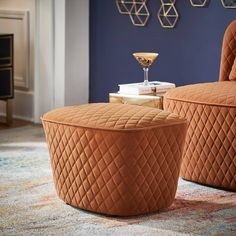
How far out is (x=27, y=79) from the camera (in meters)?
5.07

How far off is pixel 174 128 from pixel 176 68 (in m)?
1.71

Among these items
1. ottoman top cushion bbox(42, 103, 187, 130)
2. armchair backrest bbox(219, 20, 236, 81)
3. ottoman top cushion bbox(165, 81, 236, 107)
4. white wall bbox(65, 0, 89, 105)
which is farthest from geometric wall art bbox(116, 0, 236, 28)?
ottoman top cushion bbox(42, 103, 187, 130)

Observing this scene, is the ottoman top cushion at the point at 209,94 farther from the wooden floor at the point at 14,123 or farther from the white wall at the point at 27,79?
the white wall at the point at 27,79

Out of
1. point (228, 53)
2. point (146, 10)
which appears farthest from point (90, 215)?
point (146, 10)

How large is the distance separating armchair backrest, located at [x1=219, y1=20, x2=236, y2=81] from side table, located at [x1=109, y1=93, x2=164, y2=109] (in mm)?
345

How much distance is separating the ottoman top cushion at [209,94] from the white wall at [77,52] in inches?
62.0

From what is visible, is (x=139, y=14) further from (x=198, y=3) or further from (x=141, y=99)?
(x=141, y=99)

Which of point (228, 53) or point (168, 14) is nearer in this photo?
point (228, 53)

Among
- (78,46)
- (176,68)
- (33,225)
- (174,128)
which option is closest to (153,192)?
(174,128)

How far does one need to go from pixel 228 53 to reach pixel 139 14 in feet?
3.39

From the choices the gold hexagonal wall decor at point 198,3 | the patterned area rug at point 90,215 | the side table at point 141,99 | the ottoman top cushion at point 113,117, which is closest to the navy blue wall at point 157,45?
the gold hexagonal wall decor at point 198,3

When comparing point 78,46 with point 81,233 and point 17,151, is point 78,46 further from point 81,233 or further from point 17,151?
point 81,233

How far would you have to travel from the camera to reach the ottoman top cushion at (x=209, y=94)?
3146 millimetres

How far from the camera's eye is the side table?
3858 mm
